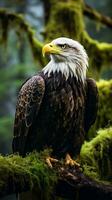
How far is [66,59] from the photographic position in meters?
8.13

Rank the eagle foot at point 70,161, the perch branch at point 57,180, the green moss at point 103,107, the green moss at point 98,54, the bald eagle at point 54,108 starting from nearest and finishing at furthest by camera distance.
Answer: the perch branch at point 57,180 → the eagle foot at point 70,161 → the bald eagle at point 54,108 → the green moss at point 103,107 → the green moss at point 98,54

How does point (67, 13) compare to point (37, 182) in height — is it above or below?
Answer: above

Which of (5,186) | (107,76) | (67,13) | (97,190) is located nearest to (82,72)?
(97,190)

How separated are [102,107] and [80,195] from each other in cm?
370

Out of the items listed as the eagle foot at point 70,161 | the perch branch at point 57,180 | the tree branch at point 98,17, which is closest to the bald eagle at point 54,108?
the eagle foot at point 70,161

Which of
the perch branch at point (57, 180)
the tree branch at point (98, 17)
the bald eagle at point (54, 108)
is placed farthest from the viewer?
the tree branch at point (98, 17)

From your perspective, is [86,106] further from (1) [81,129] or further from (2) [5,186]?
(2) [5,186]

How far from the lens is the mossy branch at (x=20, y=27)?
492 inches

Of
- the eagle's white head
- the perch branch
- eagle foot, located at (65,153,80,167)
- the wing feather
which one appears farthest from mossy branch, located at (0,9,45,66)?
the perch branch

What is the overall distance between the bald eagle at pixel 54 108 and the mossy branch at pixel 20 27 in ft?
14.4

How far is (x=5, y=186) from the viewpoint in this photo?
606 centimetres

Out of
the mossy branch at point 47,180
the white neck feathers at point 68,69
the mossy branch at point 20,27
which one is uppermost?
the mossy branch at point 20,27

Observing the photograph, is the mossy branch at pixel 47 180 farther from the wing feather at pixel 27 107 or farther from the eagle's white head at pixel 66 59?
the eagle's white head at pixel 66 59

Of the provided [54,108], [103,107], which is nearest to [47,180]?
[54,108]
